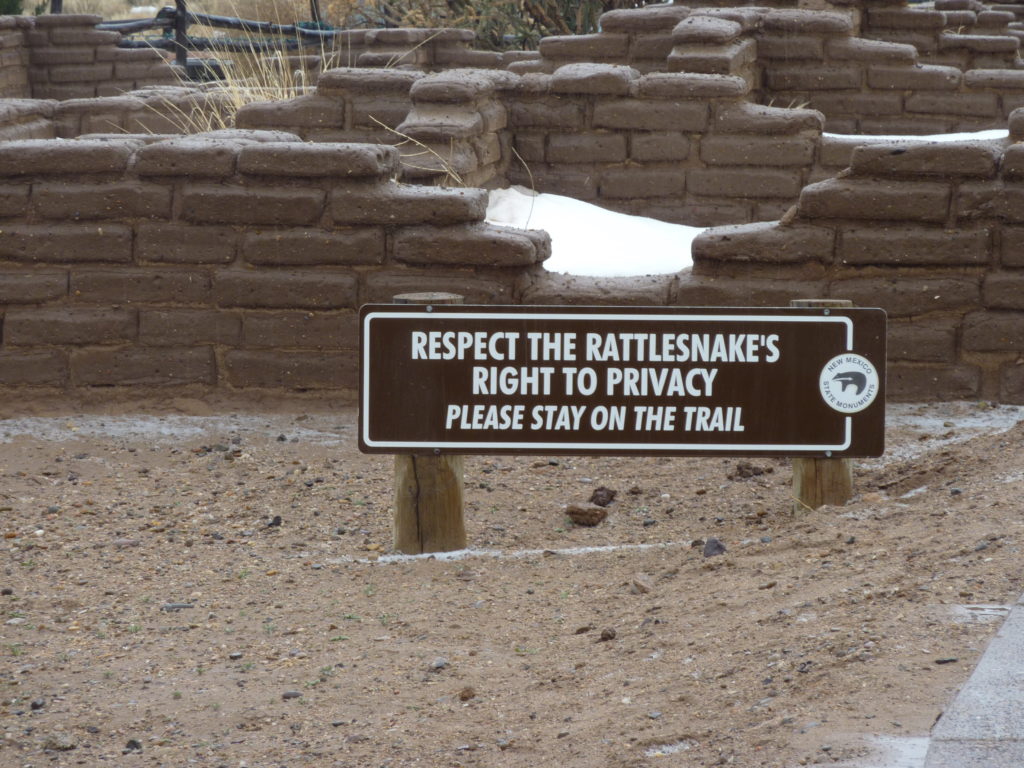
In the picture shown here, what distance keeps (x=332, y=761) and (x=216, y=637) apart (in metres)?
1.03

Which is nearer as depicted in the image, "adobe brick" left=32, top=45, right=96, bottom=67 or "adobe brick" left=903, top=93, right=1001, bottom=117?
"adobe brick" left=903, top=93, right=1001, bottom=117

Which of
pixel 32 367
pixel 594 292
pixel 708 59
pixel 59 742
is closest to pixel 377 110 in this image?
pixel 708 59

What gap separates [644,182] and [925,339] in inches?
117

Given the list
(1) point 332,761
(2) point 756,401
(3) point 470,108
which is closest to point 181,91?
(3) point 470,108

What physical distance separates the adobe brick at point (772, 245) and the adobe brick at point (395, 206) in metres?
1.12

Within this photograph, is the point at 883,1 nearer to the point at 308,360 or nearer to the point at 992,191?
the point at 992,191

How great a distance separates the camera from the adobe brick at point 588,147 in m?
9.22

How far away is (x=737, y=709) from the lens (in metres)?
3.36

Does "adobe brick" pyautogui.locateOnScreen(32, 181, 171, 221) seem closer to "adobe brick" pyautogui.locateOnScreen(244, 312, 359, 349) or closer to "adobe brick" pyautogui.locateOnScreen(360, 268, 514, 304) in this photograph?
"adobe brick" pyautogui.locateOnScreen(244, 312, 359, 349)

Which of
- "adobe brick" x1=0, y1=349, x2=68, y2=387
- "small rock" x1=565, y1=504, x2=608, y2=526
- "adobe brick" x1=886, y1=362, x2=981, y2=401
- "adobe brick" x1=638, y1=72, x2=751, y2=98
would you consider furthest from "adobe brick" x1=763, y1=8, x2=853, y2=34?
"small rock" x1=565, y1=504, x2=608, y2=526

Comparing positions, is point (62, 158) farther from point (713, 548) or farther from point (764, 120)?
point (764, 120)

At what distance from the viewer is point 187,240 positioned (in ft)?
22.1

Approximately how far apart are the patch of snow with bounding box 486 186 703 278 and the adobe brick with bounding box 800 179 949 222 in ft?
3.76

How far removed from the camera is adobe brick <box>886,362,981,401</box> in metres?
6.70
